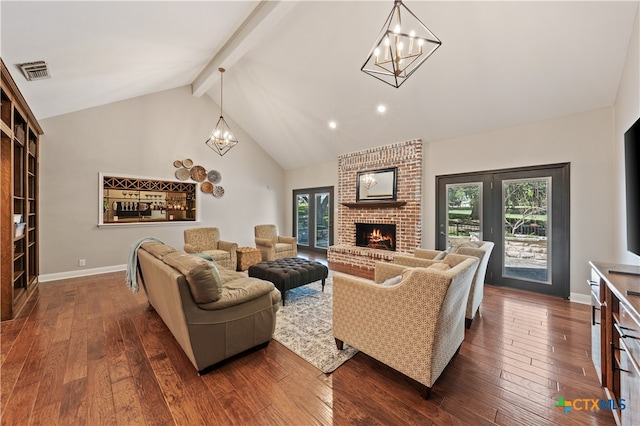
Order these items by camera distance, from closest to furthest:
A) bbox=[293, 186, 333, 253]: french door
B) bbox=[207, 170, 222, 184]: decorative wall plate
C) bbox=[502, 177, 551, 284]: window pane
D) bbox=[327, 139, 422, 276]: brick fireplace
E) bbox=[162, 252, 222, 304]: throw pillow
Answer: bbox=[162, 252, 222, 304]: throw pillow → bbox=[502, 177, 551, 284]: window pane → bbox=[327, 139, 422, 276]: brick fireplace → bbox=[207, 170, 222, 184]: decorative wall plate → bbox=[293, 186, 333, 253]: french door

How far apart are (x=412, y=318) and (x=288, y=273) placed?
199 centimetres

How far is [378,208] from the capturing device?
19.3ft

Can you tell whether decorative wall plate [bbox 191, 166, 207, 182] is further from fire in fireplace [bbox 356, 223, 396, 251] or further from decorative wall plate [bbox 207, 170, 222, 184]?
fire in fireplace [bbox 356, 223, 396, 251]

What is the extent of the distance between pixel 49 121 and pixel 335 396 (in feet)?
20.8

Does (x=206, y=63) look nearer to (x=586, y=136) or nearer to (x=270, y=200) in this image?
(x=270, y=200)

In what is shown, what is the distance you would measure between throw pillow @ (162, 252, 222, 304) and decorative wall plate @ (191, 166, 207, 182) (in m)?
4.80

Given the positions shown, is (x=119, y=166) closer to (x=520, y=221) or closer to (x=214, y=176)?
(x=214, y=176)

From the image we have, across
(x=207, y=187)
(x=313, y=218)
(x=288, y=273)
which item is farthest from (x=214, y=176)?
(x=288, y=273)

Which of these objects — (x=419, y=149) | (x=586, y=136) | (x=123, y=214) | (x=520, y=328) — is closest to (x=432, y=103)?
(x=419, y=149)

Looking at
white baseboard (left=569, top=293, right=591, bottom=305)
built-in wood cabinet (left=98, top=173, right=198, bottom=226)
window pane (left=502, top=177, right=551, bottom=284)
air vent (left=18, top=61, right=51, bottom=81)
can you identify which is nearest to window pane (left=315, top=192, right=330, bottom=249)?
built-in wood cabinet (left=98, top=173, right=198, bottom=226)

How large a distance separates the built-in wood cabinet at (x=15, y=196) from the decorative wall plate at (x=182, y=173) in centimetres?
224

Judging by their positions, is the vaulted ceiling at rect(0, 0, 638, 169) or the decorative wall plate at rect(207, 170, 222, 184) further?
the decorative wall plate at rect(207, 170, 222, 184)

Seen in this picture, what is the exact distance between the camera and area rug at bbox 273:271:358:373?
223 centimetres

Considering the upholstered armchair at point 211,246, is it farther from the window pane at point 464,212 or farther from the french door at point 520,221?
the french door at point 520,221
